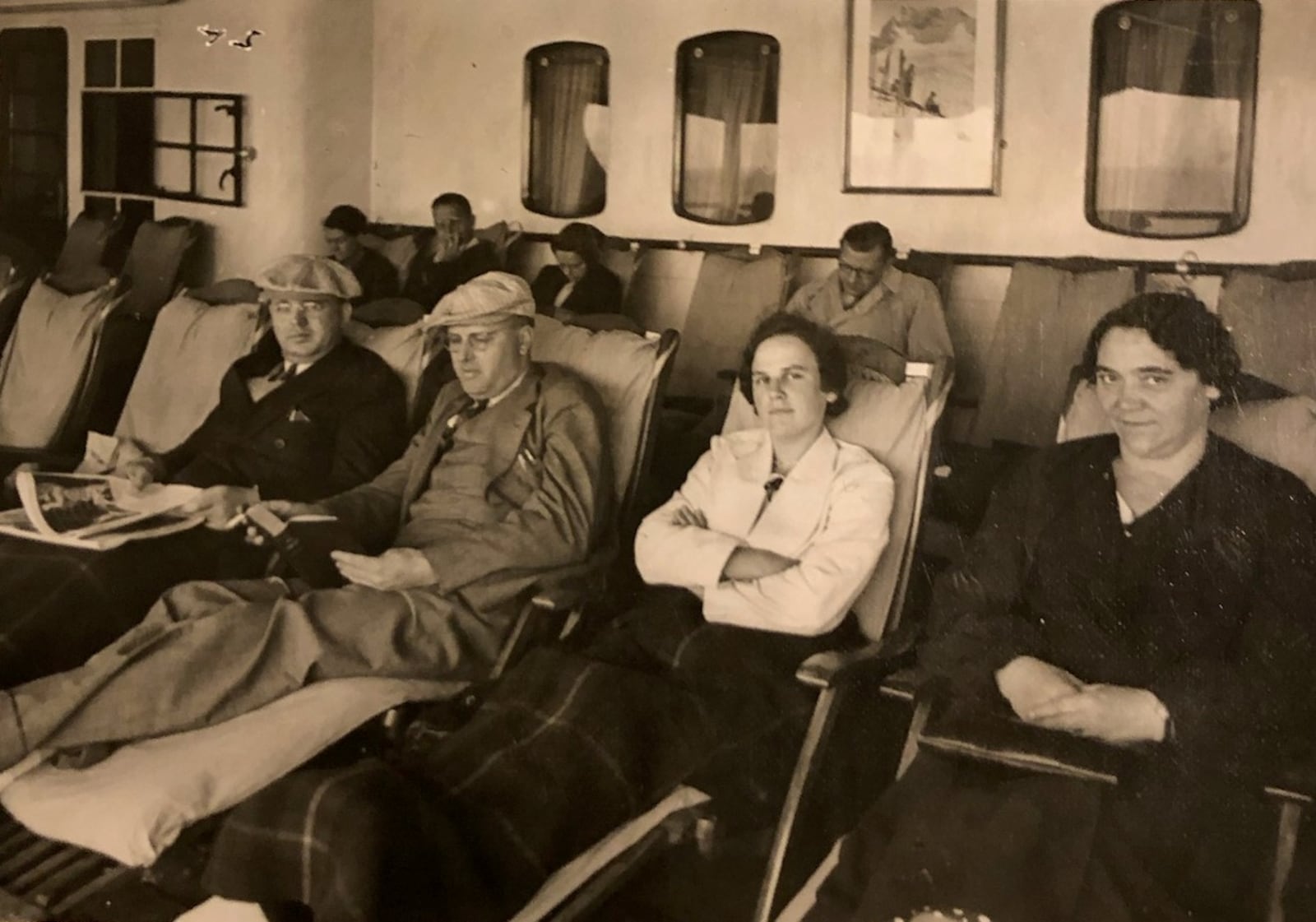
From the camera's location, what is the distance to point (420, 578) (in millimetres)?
1877

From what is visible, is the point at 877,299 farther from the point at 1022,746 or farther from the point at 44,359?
the point at 44,359

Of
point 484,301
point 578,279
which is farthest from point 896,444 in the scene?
point 578,279

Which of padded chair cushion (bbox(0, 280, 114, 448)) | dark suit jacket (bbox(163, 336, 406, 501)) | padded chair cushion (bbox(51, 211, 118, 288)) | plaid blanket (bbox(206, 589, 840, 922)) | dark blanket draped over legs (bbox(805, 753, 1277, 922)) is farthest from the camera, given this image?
padded chair cushion (bbox(0, 280, 114, 448))

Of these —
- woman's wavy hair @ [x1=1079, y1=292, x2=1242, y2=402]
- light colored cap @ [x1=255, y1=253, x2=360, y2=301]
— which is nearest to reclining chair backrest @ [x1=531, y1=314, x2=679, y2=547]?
light colored cap @ [x1=255, y1=253, x2=360, y2=301]

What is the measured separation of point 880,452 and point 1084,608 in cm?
51

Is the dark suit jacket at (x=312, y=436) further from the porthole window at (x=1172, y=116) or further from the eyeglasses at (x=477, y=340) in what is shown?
the porthole window at (x=1172, y=116)

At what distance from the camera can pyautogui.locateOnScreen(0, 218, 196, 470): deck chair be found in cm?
247

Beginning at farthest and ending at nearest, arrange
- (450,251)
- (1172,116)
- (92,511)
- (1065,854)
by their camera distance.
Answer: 1. (450,251)
2. (92,511)
3. (1172,116)
4. (1065,854)

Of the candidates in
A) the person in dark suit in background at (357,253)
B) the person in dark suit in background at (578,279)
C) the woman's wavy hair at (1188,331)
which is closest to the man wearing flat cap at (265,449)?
the person in dark suit in background at (357,253)

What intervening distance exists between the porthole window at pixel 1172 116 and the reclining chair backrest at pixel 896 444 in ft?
1.17

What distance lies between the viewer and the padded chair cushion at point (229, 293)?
2625mm

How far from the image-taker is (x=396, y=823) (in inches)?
53.6

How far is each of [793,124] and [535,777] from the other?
1156 mm

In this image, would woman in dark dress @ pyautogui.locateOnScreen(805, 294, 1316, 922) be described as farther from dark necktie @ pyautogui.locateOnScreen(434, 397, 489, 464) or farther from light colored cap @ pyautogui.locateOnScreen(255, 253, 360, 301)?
light colored cap @ pyautogui.locateOnScreen(255, 253, 360, 301)
